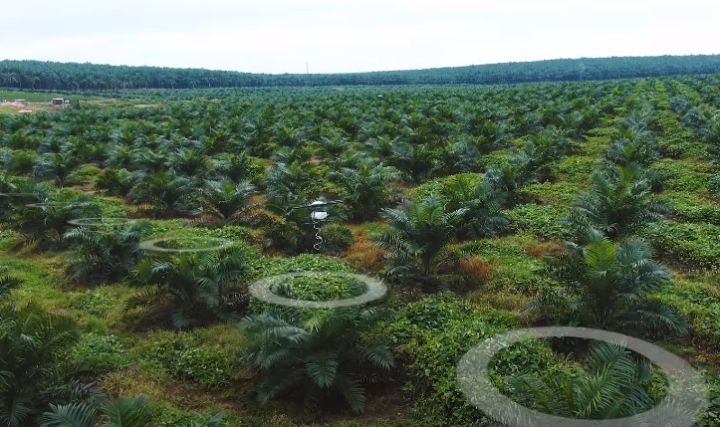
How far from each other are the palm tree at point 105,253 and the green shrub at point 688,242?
27.6 feet

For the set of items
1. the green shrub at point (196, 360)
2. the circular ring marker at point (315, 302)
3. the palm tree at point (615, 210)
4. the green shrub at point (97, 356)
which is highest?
the palm tree at point (615, 210)

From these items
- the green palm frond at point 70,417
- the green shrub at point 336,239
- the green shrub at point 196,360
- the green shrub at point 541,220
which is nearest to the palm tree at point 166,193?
the green shrub at point 336,239

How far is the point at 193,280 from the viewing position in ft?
25.2

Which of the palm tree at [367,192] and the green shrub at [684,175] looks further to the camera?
the green shrub at [684,175]

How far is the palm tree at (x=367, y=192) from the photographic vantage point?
40.6 ft

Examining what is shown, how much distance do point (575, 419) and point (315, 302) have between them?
3.57 meters

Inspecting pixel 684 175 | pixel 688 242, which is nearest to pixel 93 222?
pixel 688 242

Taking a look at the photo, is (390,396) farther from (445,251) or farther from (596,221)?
(596,221)

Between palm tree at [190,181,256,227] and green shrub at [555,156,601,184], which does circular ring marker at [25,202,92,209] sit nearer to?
palm tree at [190,181,256,227]

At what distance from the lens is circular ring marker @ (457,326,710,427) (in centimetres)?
443

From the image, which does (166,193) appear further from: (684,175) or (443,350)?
(684,175)

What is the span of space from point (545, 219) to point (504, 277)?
115 inches

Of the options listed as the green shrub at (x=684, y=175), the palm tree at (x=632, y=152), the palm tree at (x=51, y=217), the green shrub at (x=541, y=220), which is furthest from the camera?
the palm tree at (x=632, y=152)

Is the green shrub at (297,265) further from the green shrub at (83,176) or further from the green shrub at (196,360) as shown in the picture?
the green shrub at (83,176)
